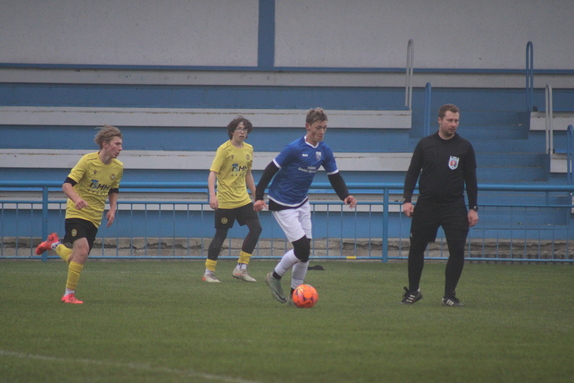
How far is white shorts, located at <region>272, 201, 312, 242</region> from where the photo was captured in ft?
25.4

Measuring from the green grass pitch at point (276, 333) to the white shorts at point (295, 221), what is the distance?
699 mm

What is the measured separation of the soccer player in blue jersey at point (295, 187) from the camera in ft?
25.3

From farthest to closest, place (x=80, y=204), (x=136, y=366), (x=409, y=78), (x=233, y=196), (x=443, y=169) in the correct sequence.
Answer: (x=409, y=78) → (x=233, y=196) → (x=443, y=169) → (x=80, y=204) → (x=136, y=366)

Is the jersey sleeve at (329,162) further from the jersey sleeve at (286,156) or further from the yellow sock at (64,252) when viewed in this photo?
the yellow sock at (64,252)

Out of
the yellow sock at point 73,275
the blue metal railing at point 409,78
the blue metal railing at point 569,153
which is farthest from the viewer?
the blue metal railing at point 409,78

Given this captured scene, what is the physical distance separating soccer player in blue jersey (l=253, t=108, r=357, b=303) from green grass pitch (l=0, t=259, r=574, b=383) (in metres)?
0.49

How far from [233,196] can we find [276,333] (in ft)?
14.6

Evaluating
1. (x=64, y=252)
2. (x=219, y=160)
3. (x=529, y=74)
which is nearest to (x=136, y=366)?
(x=64, y=252)

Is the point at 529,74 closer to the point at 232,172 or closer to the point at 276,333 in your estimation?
the point at 232,172

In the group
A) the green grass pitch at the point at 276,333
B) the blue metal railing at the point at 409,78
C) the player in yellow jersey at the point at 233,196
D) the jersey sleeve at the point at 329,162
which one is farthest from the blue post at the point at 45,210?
the blue metal railing at the point at 409,78

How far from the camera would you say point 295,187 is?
782 cm

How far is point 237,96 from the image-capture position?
16.3 meters

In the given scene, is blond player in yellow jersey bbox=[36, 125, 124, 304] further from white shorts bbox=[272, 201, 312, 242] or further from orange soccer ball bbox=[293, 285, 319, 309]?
orange soccer ball bbox=[293, 285, 319, 309]

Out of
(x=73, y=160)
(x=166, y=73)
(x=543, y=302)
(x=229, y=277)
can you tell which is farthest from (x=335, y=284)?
(x=166, y=73)
